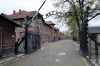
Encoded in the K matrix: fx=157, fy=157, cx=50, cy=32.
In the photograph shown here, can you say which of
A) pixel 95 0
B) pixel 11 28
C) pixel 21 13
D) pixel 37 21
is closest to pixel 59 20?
pixel 95 0

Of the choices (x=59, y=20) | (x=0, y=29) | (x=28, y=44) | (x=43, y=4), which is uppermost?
(x=43, y=4)

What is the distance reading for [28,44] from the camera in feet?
57.2

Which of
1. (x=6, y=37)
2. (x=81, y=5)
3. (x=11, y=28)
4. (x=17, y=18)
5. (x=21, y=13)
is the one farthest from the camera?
(x=21, y=13)

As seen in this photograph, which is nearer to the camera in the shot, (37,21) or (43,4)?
(43,4)

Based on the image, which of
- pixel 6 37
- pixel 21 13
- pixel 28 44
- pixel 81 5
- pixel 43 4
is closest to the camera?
pixel 6 37

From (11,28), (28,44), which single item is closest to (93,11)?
(28,44)

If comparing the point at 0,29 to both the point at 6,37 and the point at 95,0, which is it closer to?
the point at 6,37

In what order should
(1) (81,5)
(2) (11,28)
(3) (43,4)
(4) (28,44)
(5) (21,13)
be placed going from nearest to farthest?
(2) (11,28) < (4) (28,44) < (3) (43,4) < (1) (81,5) < (5) (21,13)

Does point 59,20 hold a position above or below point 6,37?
above

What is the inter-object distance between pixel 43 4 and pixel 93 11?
8.47 meters

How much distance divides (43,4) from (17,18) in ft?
65.6

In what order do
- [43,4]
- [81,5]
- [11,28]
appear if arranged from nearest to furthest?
[11,28], [43,4], [81,5]

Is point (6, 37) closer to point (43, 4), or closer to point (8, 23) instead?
point (8, 23)

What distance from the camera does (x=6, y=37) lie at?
13.9 meters
